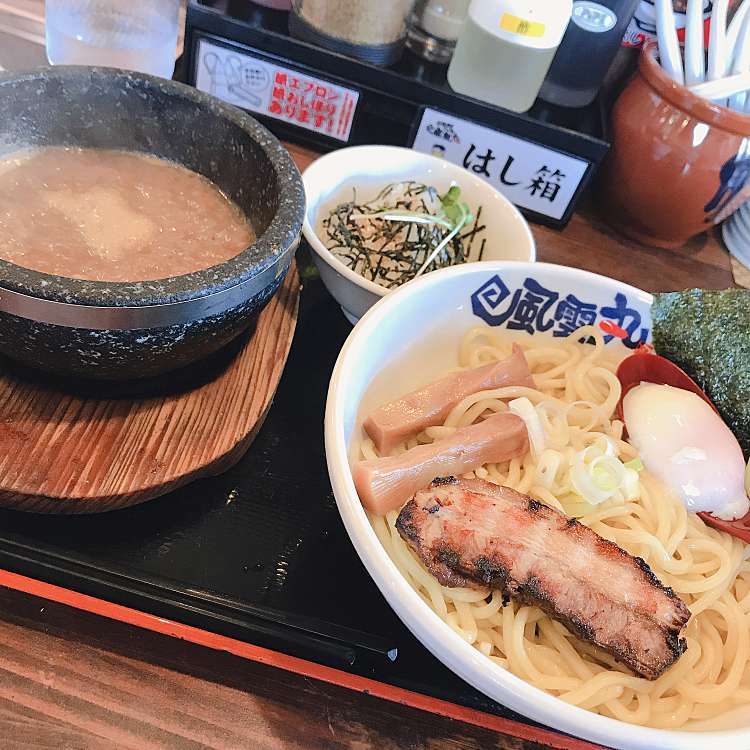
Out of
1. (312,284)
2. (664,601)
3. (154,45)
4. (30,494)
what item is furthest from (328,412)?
(154,45)

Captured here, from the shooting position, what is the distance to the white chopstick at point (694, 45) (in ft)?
5.97

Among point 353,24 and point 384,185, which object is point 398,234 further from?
point 353,24

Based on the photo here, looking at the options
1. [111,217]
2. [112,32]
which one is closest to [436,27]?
[112,32]

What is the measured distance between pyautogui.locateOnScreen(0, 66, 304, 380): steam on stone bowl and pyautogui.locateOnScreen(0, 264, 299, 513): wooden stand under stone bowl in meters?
0.07

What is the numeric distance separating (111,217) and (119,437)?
45 cm

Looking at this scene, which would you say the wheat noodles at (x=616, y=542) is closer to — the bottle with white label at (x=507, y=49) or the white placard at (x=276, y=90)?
the bottle with white label at (x=507, y=49)

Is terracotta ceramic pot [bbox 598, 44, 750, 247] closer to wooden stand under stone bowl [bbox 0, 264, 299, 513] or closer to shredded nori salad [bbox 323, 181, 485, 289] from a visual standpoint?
shredded nori salad [bbox 323, 181, 485, 289]

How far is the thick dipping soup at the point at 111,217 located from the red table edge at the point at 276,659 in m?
0.53

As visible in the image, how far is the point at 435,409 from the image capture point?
1.29 metres

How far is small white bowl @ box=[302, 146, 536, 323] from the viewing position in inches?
63.2

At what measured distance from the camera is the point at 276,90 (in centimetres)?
203

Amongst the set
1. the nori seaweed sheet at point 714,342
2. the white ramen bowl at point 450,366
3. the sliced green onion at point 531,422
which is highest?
the nori seaweed sheet at point 714,342

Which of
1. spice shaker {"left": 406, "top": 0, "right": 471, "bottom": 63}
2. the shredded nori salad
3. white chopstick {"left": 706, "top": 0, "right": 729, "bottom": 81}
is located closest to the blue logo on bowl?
the shredded nori salad

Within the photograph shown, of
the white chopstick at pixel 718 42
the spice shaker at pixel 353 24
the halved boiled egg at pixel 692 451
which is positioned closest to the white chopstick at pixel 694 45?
the white chopstick at pixel 718 42
